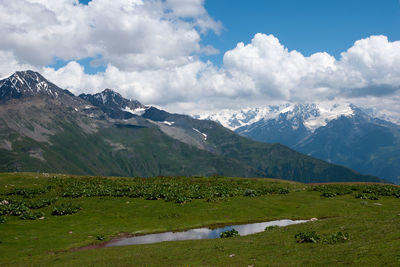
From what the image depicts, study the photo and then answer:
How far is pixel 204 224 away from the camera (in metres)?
47.1

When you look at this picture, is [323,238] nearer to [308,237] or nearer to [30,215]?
[308,237]

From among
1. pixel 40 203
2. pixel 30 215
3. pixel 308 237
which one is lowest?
pixel 30 215

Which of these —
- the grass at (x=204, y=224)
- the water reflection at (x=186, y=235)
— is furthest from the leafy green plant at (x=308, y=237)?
the water reflection at (x=186, y=235)

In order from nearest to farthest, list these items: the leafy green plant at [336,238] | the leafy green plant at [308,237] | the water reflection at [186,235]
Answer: the leafy green plant at [336,238] → the leafy green plant at [308,237] → the water reflection at [186,235]

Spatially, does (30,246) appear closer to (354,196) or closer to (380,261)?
(380,261)

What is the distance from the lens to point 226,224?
157 ft

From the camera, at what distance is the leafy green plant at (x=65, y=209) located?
49125 millimetres

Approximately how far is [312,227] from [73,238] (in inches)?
1153

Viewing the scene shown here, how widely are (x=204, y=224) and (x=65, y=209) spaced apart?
861 inches

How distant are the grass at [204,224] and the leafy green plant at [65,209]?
0.95 metres

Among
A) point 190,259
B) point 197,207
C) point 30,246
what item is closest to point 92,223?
point 30,246

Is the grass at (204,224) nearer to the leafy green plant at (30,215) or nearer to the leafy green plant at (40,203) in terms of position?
the leafy green plant at (40,203)

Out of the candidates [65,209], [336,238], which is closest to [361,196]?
A: [336,238]

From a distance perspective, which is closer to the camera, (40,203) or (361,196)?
(40,203)
